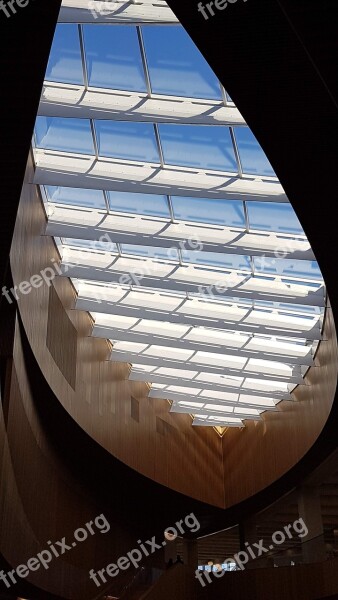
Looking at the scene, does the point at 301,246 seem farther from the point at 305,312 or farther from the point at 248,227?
the point at 305,312

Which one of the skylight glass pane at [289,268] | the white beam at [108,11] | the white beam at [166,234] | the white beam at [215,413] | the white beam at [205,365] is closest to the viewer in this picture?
the white beam at [108,11]

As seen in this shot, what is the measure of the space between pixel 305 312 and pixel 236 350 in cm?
273

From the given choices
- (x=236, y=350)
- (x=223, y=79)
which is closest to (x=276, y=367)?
(x=236, y=350)

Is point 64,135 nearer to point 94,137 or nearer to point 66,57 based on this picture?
point 94,137

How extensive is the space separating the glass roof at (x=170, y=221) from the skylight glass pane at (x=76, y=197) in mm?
29

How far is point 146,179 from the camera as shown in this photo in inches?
531

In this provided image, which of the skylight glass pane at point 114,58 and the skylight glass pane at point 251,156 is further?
the skylight glass pane at point 251,156

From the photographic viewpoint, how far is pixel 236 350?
21156mm

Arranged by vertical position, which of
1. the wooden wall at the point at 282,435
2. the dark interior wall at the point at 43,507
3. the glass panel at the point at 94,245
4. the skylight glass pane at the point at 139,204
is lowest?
the dark interior wall at the point at 43,507

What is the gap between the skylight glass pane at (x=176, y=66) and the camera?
10906 mm

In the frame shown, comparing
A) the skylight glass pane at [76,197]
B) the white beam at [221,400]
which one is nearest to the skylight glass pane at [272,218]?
the skylight glass pane at [76,197]

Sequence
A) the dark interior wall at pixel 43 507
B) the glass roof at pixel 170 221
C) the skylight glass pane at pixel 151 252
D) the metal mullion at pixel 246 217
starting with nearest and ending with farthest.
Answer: the glass roof at pixel 170 221
the dark interior wall at pixel 43 507
the metal mullion at pixel 246 217
the skylight glass pane at pixel 151 252

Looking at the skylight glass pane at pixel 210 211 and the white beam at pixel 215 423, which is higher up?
the skylight glass pane at pixel 210 211

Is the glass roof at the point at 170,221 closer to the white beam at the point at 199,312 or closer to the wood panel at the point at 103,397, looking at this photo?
the white beam at the point at 199,312
